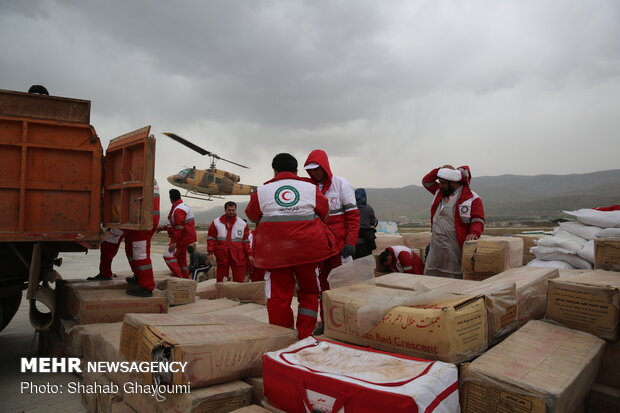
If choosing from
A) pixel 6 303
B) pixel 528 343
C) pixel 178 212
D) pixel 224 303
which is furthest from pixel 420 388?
pixel 178 212

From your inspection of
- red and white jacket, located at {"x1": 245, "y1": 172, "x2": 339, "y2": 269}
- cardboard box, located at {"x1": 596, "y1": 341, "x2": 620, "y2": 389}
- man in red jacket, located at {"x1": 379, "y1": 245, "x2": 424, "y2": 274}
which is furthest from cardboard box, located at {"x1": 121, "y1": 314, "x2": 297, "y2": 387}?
man in red jacket, located at {"x1": 379, "y1": 245, "x2": 424, "y2": 274}

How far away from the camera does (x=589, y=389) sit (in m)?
1.95

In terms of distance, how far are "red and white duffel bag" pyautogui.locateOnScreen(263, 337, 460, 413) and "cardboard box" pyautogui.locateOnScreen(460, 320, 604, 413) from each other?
0.10 m

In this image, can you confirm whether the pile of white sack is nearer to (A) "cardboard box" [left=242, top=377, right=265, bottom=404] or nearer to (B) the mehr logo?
(B) the mehr logo

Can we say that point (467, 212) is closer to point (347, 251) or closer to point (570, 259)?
point (570, 259)

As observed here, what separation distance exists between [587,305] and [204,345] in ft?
7.10

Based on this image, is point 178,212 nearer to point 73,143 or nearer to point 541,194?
point 73,143

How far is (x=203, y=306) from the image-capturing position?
182 inches

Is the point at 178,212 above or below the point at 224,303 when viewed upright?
above

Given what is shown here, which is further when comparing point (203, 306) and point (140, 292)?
point (203, 306)

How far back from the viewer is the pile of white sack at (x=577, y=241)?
3.97 m

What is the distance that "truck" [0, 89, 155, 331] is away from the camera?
11.5 feet

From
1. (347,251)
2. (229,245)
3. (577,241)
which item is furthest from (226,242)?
(577,241)

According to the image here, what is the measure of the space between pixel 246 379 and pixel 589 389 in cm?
179
